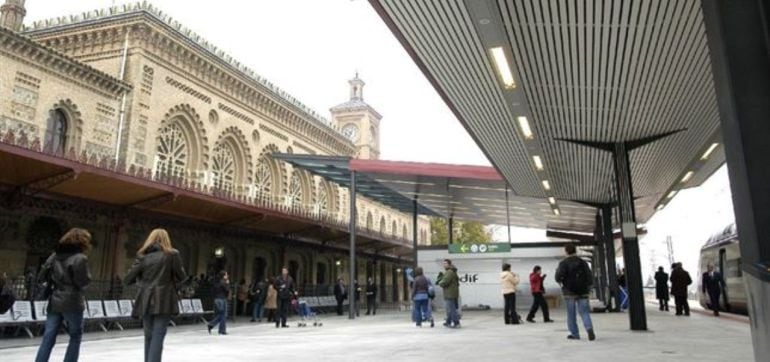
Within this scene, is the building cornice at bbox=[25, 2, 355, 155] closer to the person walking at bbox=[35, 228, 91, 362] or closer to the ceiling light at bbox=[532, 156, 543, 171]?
the ceiling light at bbox=[532, 156, 543, 171]

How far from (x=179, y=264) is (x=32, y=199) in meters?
12.1

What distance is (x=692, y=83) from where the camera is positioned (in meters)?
8.73

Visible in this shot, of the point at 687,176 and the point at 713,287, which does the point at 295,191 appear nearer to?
the point at 687,176

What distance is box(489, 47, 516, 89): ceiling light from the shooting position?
7.89 metres

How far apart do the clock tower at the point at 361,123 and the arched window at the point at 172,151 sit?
94.1 feet

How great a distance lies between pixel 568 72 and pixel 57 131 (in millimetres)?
20126

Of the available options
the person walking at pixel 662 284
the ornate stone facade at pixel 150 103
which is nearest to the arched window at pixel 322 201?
the ornate stone facade at pixel 150 103

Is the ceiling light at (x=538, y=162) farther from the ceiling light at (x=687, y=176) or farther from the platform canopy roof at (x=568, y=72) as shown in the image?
the ceiling light at (x=687, y=176)

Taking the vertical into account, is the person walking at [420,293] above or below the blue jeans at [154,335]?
above

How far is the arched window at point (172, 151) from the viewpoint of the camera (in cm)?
2562

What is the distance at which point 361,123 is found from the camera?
5659cm

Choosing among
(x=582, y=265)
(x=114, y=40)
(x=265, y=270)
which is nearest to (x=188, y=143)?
(x=114, y=40)

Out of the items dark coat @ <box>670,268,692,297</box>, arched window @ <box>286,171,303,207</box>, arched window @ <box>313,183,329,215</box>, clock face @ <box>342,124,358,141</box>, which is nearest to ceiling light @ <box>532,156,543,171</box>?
dark coat @ <box>670,268,692,297</box>

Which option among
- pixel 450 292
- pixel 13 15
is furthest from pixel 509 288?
pixel 13 15
